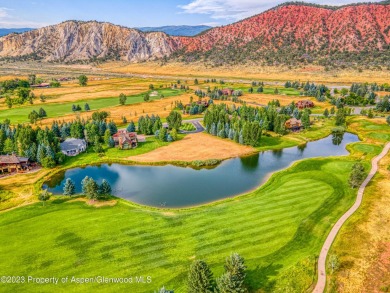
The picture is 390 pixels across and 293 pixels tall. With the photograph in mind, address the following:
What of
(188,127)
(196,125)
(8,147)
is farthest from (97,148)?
(196,125)

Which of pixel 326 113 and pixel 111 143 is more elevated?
pixel 111 143

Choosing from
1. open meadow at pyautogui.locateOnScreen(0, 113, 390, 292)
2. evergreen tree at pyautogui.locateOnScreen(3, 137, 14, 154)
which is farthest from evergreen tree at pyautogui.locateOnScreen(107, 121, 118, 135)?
open meadow at pyautogui.locateOnScreen(0, 113, 390, 292)

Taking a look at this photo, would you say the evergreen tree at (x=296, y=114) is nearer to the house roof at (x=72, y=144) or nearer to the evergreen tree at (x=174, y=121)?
the evergreen tree at (x=174, y=121)

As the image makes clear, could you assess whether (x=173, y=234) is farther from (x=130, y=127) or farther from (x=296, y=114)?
(x=296, y=114)

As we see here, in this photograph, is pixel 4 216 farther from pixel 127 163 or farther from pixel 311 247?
pixel 311 247

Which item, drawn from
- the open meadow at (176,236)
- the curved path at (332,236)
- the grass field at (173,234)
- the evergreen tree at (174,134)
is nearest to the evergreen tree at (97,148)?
the grass field at (173,234)
